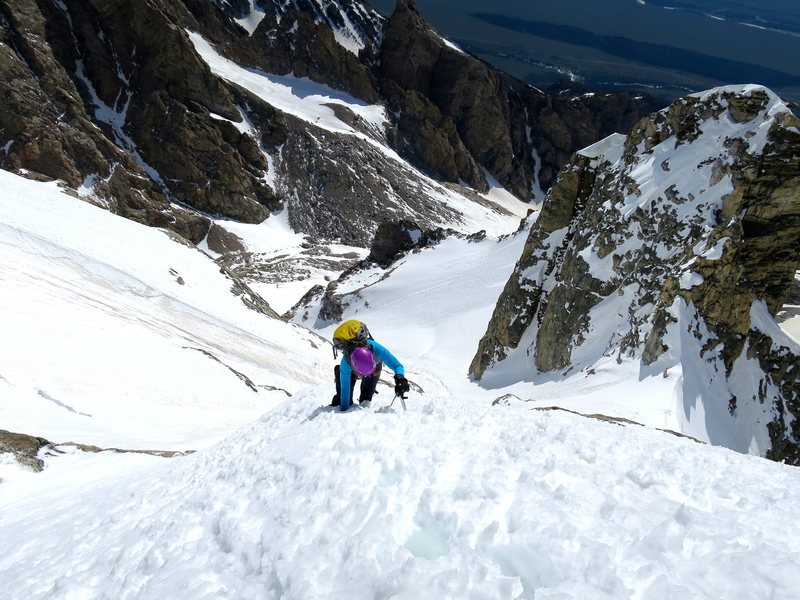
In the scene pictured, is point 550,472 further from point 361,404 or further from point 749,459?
point 361,404

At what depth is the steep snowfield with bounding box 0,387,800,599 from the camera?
4281mm

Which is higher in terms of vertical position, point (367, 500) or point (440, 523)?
point (440, 523)

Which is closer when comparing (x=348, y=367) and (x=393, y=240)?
(x=348, y=367)

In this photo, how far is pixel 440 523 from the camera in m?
5.03

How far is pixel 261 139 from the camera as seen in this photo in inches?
4122

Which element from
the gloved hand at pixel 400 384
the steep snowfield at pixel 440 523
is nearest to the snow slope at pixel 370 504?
the steep snowfield at pixel 440 523

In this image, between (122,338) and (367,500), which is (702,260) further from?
(122,338)

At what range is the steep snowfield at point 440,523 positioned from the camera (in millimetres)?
4281

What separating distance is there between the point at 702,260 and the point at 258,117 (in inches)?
3924

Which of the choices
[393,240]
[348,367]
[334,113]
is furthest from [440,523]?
[334,113]

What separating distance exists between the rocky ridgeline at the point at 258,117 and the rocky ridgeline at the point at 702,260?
57859mm

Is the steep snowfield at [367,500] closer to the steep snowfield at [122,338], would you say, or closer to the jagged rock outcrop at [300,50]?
the steep snowfield at [122,338]

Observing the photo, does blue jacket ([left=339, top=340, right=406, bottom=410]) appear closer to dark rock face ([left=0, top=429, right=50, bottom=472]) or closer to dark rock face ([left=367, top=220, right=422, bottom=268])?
dark rock face ([left=0, top=429, right=50, bottom=472])

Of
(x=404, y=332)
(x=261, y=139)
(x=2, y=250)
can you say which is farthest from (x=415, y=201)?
(x=2, y=250)
